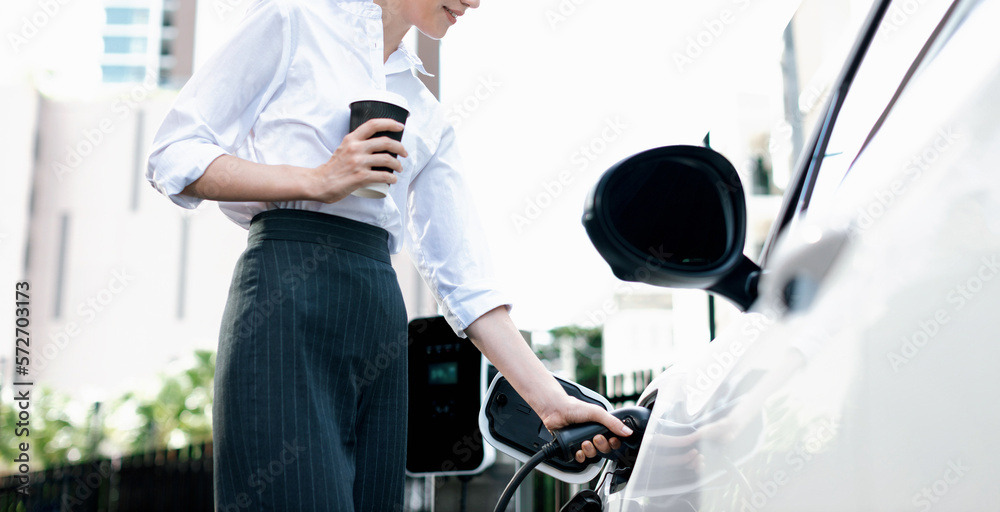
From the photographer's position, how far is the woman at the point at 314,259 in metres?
1.11

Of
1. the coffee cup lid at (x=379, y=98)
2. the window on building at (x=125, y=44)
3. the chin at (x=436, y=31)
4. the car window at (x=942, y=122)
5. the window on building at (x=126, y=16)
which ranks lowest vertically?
the car window at (x=942, y=122)

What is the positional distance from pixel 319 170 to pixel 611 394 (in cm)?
378

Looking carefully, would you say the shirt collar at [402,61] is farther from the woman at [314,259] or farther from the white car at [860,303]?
the white car at [860,303]

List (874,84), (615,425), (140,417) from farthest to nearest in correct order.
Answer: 1. (140,417)
2. (615,425)
3. (874,84)

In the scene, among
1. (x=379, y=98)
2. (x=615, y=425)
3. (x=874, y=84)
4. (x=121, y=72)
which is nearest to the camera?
(x=874, y=84)

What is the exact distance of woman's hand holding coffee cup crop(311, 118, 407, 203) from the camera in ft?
3.73

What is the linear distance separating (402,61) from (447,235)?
0.34m

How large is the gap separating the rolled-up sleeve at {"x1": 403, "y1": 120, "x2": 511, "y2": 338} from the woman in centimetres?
1

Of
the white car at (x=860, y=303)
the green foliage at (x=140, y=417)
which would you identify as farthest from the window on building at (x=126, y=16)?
the white car at (x=860, y=303)

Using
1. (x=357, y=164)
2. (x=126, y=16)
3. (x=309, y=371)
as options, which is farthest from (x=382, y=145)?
(x=126, y=16)

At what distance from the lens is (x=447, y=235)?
154 cm

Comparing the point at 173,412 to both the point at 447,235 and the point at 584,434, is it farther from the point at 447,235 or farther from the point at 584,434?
the point at 584,434

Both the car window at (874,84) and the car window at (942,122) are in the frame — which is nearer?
the car window at (942,122)

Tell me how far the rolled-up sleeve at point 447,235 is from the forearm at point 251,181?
37 centimetres
